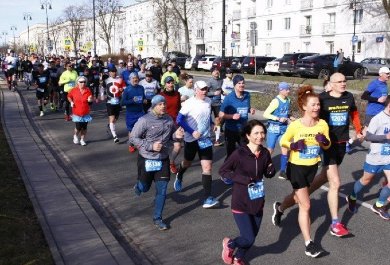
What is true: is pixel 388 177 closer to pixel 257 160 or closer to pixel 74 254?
pixel 257 160

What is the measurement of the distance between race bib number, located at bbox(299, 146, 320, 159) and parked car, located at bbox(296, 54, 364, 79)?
91.9 feet

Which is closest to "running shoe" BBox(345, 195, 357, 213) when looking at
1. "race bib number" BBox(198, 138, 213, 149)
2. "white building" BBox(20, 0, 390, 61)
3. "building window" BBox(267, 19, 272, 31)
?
"race bib number" BBox(198, 138, 213, 149)

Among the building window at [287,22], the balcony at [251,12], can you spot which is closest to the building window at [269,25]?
the building window at [287,22]

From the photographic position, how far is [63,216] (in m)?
6.50

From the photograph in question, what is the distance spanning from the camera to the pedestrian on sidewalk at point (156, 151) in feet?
20.7

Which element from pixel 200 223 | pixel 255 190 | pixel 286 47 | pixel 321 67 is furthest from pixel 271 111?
pixel 286 47

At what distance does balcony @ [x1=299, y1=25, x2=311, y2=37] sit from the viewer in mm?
57806

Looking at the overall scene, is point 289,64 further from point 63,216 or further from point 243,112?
point 63,216

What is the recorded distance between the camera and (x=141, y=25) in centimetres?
10631

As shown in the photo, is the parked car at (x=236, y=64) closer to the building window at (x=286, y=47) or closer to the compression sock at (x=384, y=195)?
the building window at (x=286, y=47)

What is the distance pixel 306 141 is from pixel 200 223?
1923 millimetres

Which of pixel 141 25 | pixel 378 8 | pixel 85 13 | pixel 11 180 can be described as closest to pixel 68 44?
pixel 378 8

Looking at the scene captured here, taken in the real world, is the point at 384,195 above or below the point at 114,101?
below

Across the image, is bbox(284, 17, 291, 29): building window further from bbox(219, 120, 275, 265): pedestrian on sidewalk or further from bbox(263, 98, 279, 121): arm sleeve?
bbox(219, 120, 275, 265): pedestrian on sidewalk
